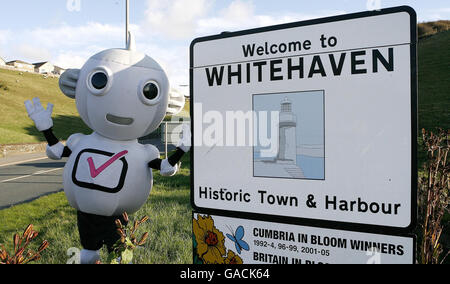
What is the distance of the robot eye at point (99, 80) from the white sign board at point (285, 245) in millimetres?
1820

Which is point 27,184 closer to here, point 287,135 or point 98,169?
point 98,169

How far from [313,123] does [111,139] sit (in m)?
2.35

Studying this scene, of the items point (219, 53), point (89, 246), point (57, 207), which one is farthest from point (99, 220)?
point (57, 207)

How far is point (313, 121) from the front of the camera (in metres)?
1.45

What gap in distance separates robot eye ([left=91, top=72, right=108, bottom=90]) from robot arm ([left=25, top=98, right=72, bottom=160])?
603mm

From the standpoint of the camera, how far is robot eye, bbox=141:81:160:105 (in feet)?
10.1

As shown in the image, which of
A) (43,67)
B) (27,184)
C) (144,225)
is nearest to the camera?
(144,225)

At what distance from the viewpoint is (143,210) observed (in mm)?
6105

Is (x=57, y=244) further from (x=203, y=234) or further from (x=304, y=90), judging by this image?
(x=304, y=90)

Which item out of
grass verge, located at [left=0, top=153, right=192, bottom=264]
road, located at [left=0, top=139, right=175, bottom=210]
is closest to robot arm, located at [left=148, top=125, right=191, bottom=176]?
grass verge, located at [left=0, top=153, right=192, bottom=264]

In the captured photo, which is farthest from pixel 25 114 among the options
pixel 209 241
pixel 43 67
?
pixel 43 67

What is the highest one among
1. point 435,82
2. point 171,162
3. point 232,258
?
point 435,82
